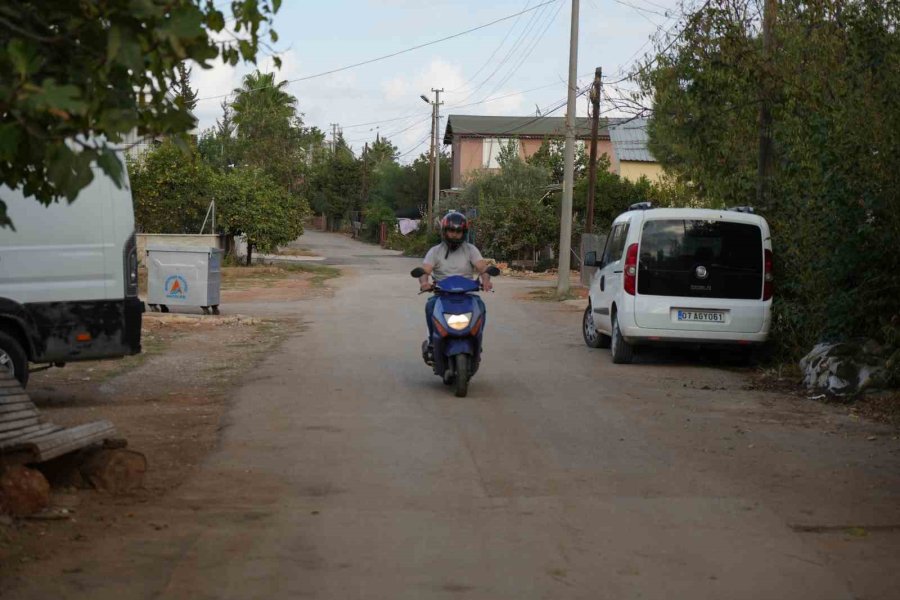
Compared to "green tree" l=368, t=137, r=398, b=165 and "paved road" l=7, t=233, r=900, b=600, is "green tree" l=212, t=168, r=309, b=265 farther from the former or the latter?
"green tree" l=368, t=137, r=398, b=165

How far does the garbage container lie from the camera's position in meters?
22.0

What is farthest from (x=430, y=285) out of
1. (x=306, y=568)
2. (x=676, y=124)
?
(x=676, y=124)

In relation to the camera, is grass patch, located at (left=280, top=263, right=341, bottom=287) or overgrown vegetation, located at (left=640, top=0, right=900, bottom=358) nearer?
overgrown vegetation, located at (left=640, top=0, right=900, bottom=358)

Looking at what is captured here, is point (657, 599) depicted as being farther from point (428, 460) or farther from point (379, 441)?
point (379, 441)

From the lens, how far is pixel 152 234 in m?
35.6

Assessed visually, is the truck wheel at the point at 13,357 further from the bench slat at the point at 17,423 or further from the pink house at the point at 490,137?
the pink house at the point at 490,137

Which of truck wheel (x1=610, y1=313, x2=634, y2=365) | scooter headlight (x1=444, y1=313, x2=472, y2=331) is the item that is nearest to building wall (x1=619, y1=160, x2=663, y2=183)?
truck wheel (x1=610, y1=313, x2=634, y2=365)

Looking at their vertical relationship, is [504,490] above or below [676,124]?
below

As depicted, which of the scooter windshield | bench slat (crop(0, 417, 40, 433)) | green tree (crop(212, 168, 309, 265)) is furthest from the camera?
green tree (crop(212, 168, 309, 265))

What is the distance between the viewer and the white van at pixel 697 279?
14.0m

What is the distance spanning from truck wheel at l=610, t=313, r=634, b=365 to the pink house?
5912cm

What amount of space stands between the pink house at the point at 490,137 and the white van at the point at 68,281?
6331 cm

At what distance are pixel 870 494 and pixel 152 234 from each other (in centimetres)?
3046

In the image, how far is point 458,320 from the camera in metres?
11.5
